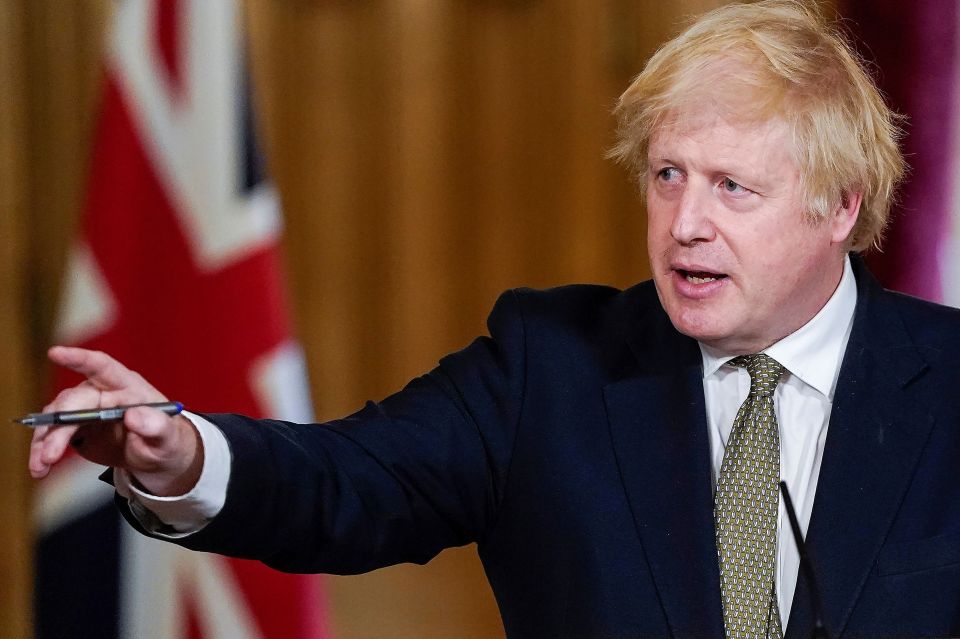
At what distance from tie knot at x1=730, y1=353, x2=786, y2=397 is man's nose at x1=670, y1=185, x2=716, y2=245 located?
214 mm

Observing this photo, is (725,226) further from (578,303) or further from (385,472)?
(385,472)

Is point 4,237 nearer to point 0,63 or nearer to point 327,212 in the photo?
point 0,63

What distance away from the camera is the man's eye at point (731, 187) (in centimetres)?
154

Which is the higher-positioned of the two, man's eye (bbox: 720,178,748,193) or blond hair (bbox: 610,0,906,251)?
blond hair (bbox: 610,0,906,251)

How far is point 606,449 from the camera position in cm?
162

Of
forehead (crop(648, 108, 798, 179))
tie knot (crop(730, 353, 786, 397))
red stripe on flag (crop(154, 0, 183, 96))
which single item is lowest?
tie knot (crop(730, 353, 786, 397))

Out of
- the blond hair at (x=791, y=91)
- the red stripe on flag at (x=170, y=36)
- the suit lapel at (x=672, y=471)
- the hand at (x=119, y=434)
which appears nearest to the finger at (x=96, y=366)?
the hand at (x=119, y=434)

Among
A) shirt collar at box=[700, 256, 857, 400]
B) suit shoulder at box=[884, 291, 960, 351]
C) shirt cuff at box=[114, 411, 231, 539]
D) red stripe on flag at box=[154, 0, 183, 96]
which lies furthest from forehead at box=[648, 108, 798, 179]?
red stripe on flag at box=[154, 0, 183, 96]

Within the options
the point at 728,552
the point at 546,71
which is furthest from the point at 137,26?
the point at 728,552

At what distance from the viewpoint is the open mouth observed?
1.54m

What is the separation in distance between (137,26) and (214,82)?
20cm

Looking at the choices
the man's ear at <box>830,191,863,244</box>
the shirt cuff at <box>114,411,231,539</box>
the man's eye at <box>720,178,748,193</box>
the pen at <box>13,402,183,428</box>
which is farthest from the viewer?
the man's ear at <box>830,191,863,244</box>

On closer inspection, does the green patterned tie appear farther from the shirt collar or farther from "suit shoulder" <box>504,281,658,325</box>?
"suit shoulder" <box>504,281,658,325</box>

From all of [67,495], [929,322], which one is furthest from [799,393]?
[67,495]
